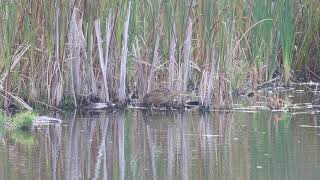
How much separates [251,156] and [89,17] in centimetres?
434

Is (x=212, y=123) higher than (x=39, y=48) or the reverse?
the reverse

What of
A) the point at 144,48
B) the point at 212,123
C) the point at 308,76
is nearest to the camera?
the point at 212,123

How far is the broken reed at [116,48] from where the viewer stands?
11.0 meters

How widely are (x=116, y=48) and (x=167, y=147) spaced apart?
3.47 m

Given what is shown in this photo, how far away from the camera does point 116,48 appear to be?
11.6m

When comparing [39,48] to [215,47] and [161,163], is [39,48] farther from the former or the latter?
[161,163]

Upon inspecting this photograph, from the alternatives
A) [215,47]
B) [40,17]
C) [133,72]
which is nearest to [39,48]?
[40,17]

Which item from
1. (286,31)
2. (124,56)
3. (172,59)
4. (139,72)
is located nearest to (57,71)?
(124,56)

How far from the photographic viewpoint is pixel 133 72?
39.6ft

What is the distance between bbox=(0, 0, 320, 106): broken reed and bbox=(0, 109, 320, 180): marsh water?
1.57ft

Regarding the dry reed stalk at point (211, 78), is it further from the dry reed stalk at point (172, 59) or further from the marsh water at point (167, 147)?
the dry reed stalk at point (172, 59)

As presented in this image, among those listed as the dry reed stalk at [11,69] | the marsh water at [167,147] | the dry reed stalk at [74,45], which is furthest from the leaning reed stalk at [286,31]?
the dry reed stalk at [11,69]

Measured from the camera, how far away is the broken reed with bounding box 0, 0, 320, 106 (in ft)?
36.2

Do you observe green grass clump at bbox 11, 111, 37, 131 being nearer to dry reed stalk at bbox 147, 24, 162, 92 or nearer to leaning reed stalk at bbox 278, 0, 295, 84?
dry reed stalk at bbox 147, 24, 162, 92
